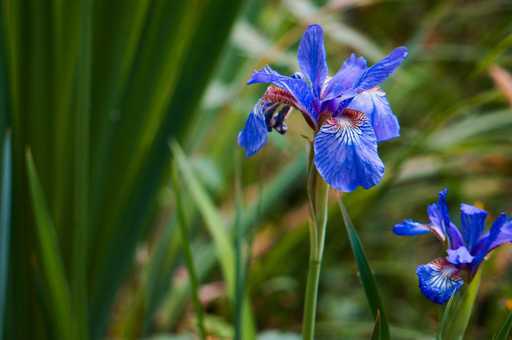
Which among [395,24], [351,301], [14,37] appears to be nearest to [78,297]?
[14,37]

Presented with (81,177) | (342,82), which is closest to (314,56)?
(342,82)

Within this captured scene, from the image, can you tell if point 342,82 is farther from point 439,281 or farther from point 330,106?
point 439,281

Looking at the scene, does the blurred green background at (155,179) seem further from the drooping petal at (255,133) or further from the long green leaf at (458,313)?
the long green leaf at (458,313)

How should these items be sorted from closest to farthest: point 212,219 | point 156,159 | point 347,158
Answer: point 347,158, point 212,219, point 156,159

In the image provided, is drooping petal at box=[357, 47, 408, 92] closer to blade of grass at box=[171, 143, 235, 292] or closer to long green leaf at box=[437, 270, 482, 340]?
long green leaf at box=[437, 270, 482, 340]

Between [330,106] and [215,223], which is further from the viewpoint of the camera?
[215,223]

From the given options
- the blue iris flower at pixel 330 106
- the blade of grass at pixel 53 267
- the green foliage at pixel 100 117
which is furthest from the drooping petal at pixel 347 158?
the green foliage at pixel 100 117

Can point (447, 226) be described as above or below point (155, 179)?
below
